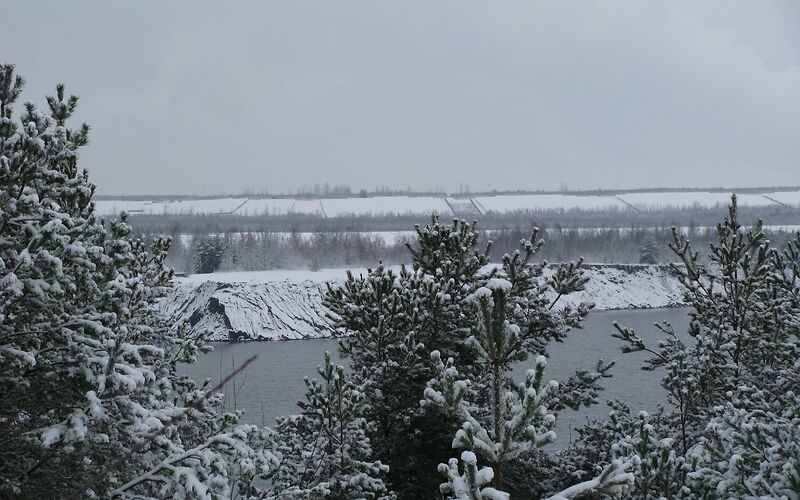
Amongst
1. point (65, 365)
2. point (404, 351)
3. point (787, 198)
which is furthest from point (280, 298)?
point (787, 198)

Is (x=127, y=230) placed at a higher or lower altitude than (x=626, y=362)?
higher

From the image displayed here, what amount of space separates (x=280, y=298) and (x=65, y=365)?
69.4m

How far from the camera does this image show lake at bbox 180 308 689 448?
27047mm

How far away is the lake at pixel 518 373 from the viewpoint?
27047mm

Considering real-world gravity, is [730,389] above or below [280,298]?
above

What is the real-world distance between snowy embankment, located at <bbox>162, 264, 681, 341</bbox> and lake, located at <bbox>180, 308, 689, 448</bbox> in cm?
834

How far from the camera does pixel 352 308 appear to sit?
13773 millimetres

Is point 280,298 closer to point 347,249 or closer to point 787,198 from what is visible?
point 347,249

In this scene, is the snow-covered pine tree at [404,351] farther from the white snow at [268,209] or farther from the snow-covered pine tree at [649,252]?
the white snow at [268,209]

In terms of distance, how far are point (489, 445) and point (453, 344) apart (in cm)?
898

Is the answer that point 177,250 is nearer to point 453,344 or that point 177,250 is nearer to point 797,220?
point 453,344

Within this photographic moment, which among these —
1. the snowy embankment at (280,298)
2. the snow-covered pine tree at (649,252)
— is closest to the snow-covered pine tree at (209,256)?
the snowy embankment at (280,298)

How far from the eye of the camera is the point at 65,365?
7.36m

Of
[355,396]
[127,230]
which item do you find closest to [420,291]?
[355,396]
